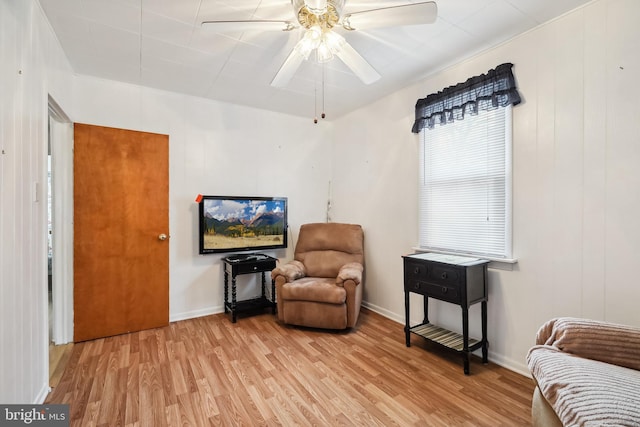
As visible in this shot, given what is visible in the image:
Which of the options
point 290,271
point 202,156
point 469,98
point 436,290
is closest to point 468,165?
point 469,98

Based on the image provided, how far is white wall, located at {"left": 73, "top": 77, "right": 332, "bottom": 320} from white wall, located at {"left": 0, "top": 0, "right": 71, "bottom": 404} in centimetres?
96

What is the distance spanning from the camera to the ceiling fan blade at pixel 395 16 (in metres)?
1.49

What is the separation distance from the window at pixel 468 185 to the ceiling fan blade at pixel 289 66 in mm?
1553

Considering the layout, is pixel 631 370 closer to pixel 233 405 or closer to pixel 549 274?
pixel 549 274

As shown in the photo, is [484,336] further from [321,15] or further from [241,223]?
[241,223]

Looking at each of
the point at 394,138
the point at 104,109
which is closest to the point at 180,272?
the point at 104,109

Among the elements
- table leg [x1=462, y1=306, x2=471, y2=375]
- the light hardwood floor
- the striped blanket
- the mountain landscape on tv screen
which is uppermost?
the mountain landscape on tv screen

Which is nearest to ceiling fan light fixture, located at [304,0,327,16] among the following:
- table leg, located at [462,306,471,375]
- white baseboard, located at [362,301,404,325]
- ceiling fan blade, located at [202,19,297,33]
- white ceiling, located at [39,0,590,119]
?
ceiling fan blade, located at [202,19,297,33]

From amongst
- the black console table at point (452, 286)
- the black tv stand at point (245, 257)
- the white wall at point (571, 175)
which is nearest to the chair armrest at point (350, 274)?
the black console table at point (452, 286)

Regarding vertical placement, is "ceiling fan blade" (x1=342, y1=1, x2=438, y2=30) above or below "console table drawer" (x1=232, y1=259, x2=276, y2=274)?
above

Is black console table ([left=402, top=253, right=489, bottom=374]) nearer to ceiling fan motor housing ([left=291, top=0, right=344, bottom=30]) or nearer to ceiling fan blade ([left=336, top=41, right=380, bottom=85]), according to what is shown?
ceiling fan blade ([left=336, top=41, right=380, bottom=85])

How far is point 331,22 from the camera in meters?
1.69

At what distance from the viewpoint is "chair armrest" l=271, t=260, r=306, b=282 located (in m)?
3.16

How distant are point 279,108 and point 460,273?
294 centimetres
